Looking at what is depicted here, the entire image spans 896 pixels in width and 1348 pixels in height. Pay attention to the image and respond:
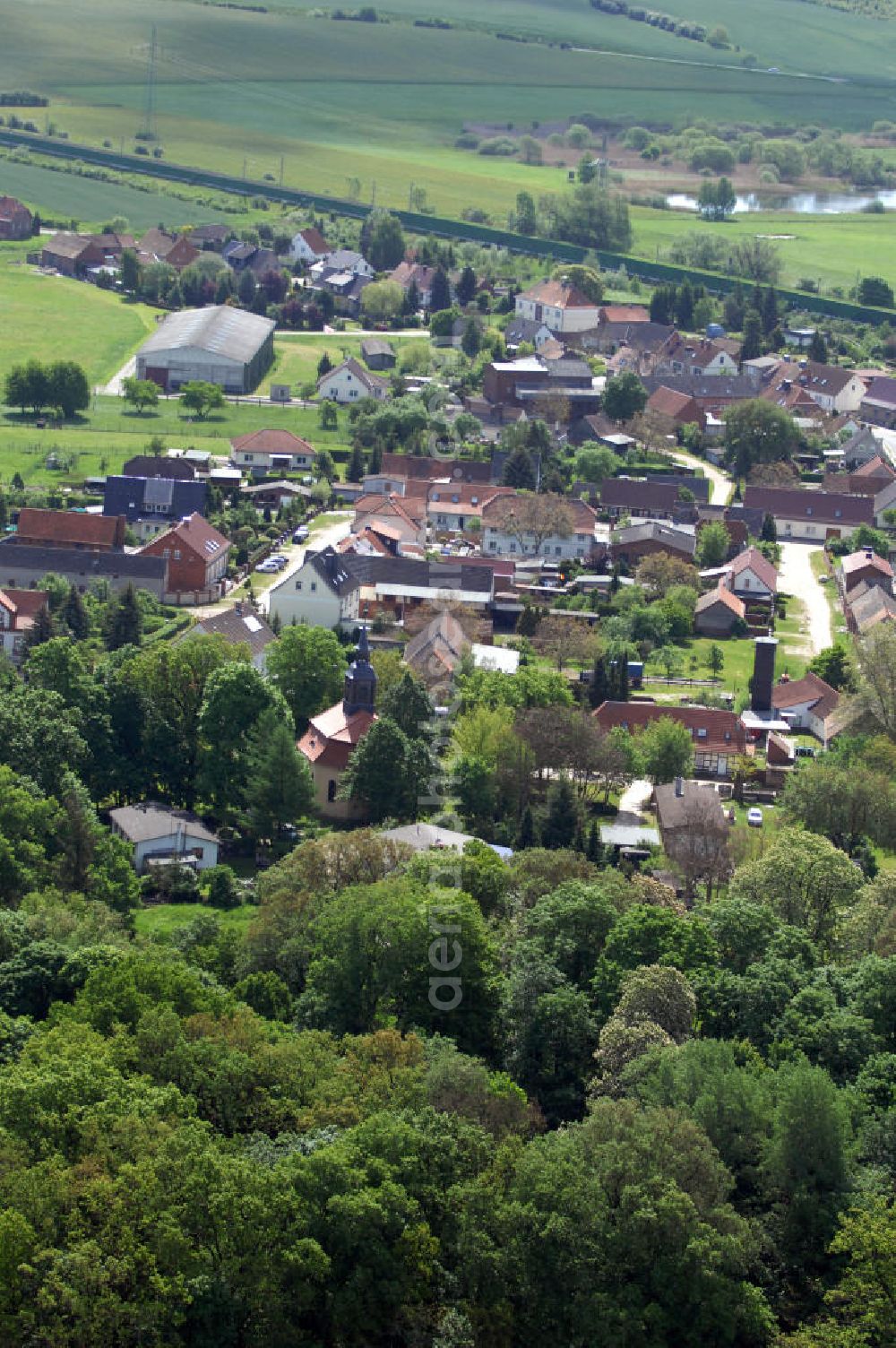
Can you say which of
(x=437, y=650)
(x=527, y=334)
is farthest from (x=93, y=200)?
(x=437, y=650)

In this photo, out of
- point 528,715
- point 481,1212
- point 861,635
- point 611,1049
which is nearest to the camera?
point 481,1212

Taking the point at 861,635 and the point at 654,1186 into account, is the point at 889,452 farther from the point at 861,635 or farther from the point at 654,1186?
the point at 654,1186

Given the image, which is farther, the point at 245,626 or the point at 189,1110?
the point at 245,626

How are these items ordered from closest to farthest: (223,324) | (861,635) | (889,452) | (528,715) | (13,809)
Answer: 1. (13,809)
2. (528,715)
3. (861,635)
4. (889,452)
5. (223,324)

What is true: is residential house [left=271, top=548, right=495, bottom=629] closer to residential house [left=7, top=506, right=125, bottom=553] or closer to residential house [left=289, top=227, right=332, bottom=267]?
residential house [left=7, top=506, right=125, bottom=553]

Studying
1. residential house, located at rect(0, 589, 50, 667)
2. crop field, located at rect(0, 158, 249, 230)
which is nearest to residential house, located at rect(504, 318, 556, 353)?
crop field, located at rect(0, 158, 249, 230)

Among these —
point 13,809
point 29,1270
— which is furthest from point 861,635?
point 29,1270
